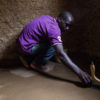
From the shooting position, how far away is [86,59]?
2.35 m

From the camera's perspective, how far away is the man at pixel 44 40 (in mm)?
1635

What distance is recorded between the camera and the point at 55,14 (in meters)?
2.33

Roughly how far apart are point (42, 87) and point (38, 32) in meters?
0.63

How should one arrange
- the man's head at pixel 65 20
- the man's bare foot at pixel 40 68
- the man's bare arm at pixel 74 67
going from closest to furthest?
the man's bare arm at pixel 74 67 → the man's head at pixel 65 20 → the man's bare foot at pixel 40 68

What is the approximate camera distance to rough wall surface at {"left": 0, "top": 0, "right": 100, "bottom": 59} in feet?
6.84

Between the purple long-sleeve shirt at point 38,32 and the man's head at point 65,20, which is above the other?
the man's head at point 65,20

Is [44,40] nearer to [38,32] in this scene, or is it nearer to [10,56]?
[38,32]

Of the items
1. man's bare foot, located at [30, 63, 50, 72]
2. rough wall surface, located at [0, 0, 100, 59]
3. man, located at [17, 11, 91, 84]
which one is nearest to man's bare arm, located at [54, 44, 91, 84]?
man, located at [17, 11, 91, 84]

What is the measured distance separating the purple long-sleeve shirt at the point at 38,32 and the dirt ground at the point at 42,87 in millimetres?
334

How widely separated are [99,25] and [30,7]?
96cm

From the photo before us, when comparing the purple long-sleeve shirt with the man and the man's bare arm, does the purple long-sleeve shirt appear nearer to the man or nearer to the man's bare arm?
the man

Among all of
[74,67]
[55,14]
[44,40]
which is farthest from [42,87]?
[55,14]

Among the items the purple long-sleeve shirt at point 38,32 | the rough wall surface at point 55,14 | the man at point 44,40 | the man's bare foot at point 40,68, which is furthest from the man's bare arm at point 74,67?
the rough wall surface at point 55,14

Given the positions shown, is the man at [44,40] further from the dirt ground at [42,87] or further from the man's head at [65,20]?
the dirt ground at [42,87]
